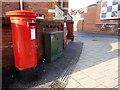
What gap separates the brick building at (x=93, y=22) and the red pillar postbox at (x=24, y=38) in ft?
45.9

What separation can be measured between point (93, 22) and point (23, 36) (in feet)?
59.5

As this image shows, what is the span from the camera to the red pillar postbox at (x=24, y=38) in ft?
9.11

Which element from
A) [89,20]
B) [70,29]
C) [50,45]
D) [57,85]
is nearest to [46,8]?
[50,45]

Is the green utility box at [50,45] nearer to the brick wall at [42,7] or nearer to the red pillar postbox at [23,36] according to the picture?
the red pillar postbox at [23,36]

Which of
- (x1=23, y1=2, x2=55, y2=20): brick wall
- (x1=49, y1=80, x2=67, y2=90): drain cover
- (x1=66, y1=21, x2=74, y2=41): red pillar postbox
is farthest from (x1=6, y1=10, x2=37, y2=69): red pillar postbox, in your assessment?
(x1=66, y1=21, x2=74, y2=41): red pillar postbox

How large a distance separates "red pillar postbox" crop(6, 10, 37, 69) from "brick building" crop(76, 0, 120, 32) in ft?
45.9

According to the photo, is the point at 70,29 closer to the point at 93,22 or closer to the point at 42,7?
the point at 42,7

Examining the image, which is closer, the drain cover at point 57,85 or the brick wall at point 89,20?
the drain cover at point 57,85

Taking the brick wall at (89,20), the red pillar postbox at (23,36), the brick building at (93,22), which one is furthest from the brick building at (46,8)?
the brick wall at (89,20)

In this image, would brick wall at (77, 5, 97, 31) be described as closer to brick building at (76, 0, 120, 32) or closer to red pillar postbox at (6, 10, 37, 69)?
brick building at (76, 0, 120, 32)

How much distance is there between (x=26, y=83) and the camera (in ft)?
9.99

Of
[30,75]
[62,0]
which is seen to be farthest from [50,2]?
[30,75]

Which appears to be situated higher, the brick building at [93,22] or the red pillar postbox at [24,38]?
the brick building at [93,22]

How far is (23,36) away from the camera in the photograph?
285 centimetres
